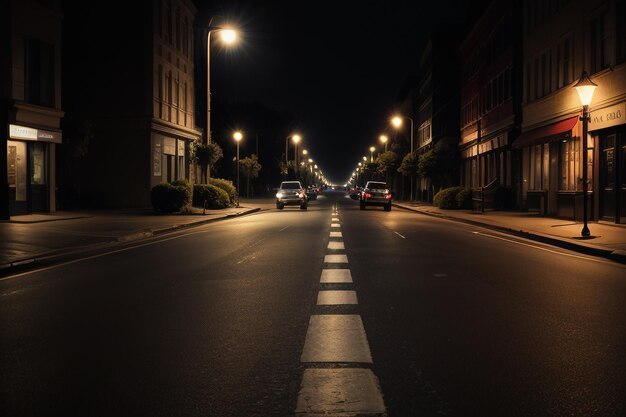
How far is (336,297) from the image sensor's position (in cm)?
873

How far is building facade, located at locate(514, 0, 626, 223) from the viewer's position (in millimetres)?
23406

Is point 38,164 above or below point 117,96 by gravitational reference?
below

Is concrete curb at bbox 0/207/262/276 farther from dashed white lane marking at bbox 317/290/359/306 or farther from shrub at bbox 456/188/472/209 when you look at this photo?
shrub at bbox 456/188/472/209

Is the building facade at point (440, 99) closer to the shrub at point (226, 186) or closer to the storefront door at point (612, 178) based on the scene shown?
the shrub at point (226, 186)

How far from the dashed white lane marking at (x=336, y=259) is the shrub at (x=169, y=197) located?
18.3 meters

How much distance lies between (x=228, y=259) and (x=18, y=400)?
28.3 ft

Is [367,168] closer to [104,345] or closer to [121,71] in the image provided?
[121,71]

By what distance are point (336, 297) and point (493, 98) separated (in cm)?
3619

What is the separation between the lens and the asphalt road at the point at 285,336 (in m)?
4.61

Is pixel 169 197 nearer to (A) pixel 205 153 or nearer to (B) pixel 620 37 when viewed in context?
(A) pixel 205 153

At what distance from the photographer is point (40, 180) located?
28.1 m

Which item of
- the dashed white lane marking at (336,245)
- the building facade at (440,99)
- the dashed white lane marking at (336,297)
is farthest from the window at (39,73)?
the building facade at (440,99)

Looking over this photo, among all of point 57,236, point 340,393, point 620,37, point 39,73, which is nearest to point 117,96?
point 39,73

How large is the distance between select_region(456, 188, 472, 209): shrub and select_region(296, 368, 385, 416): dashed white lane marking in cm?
3446
